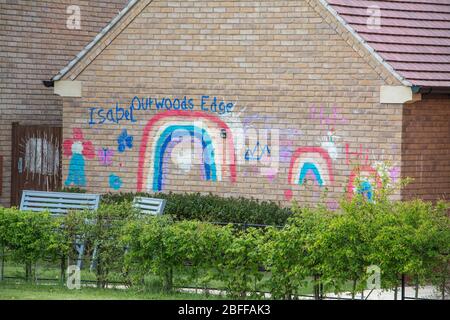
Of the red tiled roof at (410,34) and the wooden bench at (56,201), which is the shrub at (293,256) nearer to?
the wooden bench at (56,201)

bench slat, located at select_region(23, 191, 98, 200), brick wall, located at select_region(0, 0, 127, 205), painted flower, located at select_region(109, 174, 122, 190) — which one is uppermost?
brick wall, located at select_region(0, 0, 127, 205)

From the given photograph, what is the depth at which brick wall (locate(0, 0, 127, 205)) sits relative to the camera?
78.5ft

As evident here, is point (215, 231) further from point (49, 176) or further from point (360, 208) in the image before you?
point (49, 176)

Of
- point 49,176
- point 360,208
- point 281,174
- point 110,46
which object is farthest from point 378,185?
point 49,176

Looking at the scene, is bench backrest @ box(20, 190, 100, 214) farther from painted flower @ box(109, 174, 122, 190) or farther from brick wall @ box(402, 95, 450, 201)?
brick wall @ box(402, 95, 450, 201)

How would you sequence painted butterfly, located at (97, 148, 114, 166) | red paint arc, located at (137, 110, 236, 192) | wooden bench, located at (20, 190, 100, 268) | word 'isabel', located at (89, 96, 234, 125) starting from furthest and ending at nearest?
1. painted butterfly, located at (97, 148, 114, 166)
2. word 'isabel', located at (89, 96, 234, 125)
3. red paint arc, located at (137, 110, 236, 192)
4. wooden bench, located at (20, 190, 100, 268)

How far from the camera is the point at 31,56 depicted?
24.3 metres

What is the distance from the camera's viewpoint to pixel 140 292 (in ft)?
51.3

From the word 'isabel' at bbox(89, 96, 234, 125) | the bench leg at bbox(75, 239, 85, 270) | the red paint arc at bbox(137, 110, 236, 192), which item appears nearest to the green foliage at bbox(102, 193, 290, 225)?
the red paint arc at bbox(137, 110, 236, 192)

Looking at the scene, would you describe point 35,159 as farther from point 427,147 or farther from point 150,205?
point 427,147

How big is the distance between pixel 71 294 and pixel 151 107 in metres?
6.85

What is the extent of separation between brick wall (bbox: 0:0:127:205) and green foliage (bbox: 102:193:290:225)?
4549 millimetres

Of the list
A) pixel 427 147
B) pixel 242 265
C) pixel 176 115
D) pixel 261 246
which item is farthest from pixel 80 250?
pixel 427 147

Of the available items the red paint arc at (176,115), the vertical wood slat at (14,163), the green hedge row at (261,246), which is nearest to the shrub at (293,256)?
the green hedge row at (261,246)
